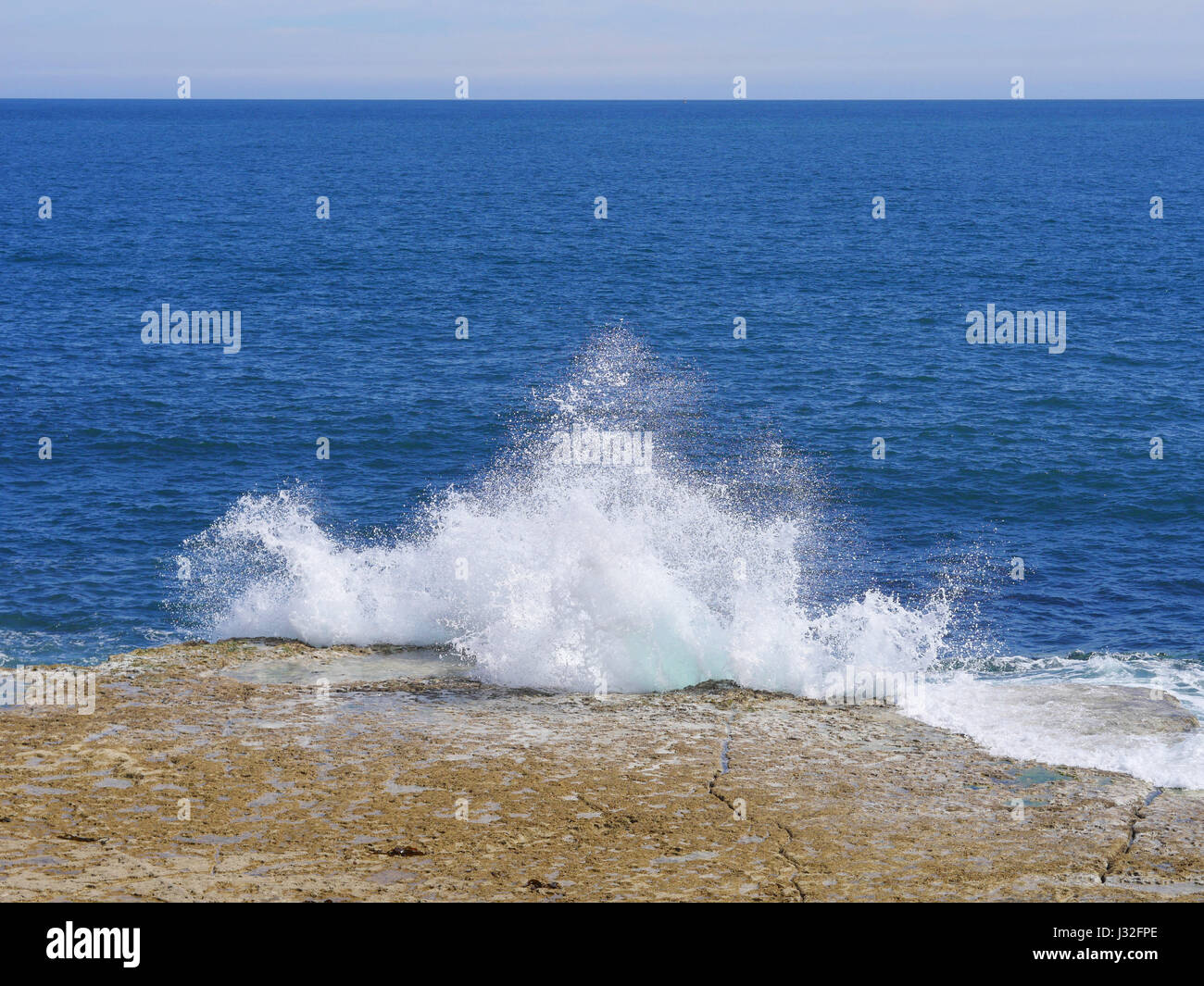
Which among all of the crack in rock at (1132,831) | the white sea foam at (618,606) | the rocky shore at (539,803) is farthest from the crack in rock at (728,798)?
the crack in rock at (1132,831)

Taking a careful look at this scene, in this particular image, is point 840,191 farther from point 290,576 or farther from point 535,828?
point 535,828

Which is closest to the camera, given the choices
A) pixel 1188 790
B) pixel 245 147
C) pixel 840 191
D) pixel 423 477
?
pixel 1188 790

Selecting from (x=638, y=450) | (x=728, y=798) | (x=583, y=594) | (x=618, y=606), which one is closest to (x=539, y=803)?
(x=728, y=798)

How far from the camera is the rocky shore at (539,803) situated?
43.9 feet

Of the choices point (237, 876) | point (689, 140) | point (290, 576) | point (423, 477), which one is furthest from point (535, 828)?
point (689, 140)

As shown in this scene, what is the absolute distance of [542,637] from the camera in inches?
840

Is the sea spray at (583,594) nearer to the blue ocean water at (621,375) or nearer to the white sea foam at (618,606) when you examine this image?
the white sea foam at (618,606)

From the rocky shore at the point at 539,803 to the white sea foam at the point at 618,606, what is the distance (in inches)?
36.9

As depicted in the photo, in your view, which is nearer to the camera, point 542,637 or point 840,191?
point 542,637

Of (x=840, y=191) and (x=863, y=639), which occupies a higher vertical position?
(x=840, y=191)

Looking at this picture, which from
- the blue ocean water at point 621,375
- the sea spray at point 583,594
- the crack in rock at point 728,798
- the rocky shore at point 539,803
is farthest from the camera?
the blue ocean water at point 621,375

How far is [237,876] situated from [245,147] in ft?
559

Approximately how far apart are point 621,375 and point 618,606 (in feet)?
89.6
